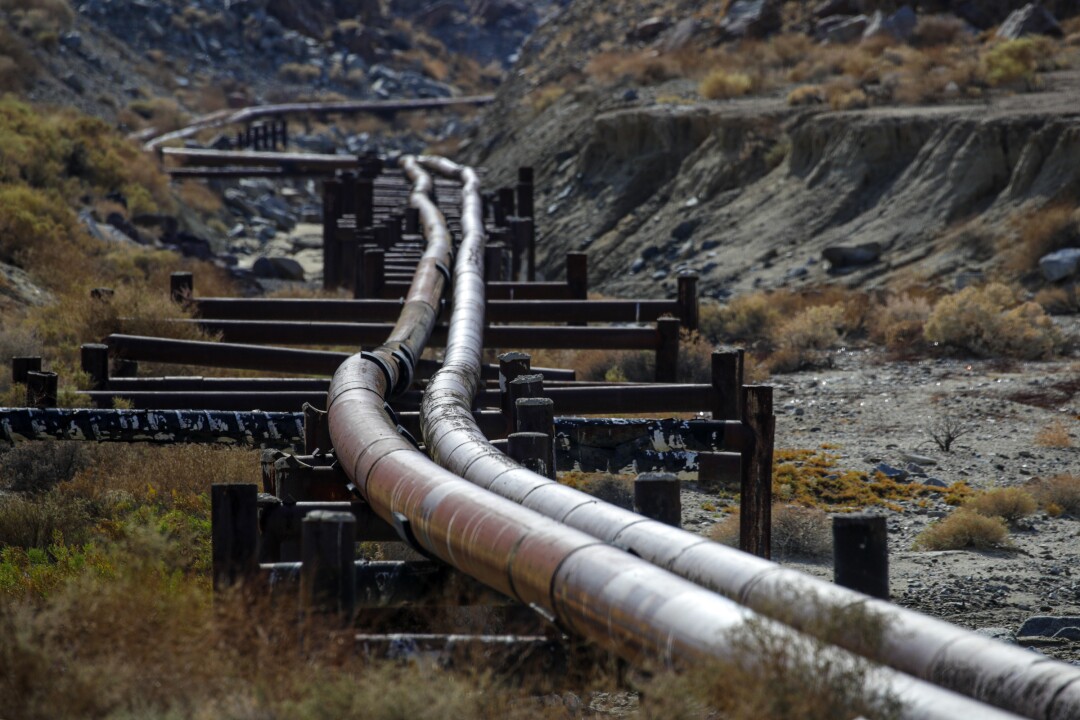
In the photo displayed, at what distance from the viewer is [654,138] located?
95.1 feet

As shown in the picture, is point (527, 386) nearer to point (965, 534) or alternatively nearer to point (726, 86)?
point (965, 534)

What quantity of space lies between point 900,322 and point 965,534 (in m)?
8.22

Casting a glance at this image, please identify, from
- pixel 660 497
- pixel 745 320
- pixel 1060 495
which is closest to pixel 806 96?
pixel 745 320

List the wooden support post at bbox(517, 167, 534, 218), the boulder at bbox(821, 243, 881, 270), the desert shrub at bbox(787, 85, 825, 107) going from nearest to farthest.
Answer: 1. the boulder at bbox(821, 243, 881, 270)
2. the wooden support post at bbox(517, 167, 534, 218)
3. the desert shrub at bbox(787, 85, 825, 107)

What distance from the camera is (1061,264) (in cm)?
1792

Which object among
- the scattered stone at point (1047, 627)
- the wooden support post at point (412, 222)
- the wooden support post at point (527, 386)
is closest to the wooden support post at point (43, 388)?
the wooden support post at point (527, 386)

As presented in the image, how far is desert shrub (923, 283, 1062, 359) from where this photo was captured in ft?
53.3

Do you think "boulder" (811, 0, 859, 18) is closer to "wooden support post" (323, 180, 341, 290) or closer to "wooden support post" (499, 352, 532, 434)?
"wooden support post" (323, 180, 341, 290)

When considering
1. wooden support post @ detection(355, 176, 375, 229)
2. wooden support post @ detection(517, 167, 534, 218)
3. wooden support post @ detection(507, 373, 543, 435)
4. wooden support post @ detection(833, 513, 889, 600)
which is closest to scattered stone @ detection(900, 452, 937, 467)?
wooden support post @ detection(507, 373, 543, 435)

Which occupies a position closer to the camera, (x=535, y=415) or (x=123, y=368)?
(x=535, y=415)

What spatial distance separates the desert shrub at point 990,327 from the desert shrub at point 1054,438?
3.42 m

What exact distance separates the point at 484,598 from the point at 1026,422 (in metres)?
9.51

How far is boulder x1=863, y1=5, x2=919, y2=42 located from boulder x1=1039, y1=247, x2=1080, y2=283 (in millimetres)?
13982

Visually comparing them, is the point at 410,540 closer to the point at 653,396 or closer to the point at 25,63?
the point at 653,396
